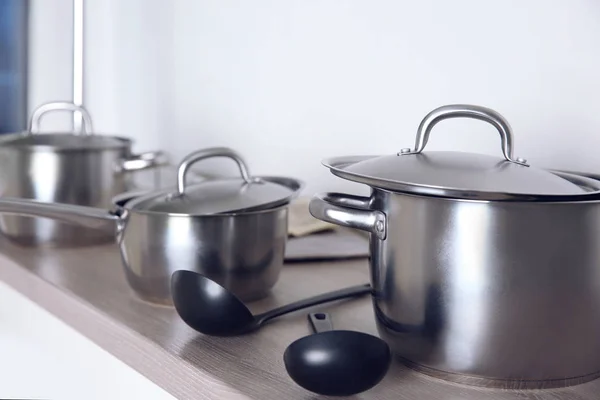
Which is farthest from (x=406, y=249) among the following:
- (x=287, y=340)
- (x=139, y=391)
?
(x=139, y=391)

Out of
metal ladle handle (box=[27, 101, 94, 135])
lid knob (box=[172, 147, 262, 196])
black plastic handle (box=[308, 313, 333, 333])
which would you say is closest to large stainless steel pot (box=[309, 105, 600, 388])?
black plastic handle (box=[308, 313, 333, 333])

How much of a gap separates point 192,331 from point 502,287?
306mm

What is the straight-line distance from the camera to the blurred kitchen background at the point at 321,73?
841 mm

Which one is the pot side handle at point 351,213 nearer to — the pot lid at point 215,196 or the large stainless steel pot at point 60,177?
the pot lid at point 215,196

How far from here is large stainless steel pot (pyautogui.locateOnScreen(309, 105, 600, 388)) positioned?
1.75 ft

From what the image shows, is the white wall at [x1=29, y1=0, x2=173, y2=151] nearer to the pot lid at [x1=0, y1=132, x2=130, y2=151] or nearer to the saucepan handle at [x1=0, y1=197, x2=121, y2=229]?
the pot lid at [x1=0, y1=132, x2=130, y2=151]

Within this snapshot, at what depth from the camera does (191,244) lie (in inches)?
29.2

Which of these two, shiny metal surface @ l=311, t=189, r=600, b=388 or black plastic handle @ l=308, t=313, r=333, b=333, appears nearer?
shiny metal surface @ l=311, t=189, r=600, b=388

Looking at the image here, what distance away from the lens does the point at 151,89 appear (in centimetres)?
168

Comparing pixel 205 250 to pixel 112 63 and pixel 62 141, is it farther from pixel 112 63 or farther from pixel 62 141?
pixel 112 63

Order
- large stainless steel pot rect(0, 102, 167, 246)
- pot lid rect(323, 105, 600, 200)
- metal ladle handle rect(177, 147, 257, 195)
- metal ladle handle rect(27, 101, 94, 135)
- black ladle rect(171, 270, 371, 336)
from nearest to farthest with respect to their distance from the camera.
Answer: pot lid rect(323, 105, 600, 200) < black ladle rect(171, 270, 371, 336) < metal ladle handle rect(177, 147, 257, 195) < large stainless steel pot rect(0, 102, 167, 246) < metal ladle handle rect(27, 101, 94, 135)

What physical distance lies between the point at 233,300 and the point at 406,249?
18 centimetres

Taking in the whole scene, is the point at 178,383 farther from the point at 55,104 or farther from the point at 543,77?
the point at 55,104

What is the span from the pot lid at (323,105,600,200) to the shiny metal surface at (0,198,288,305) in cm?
16
